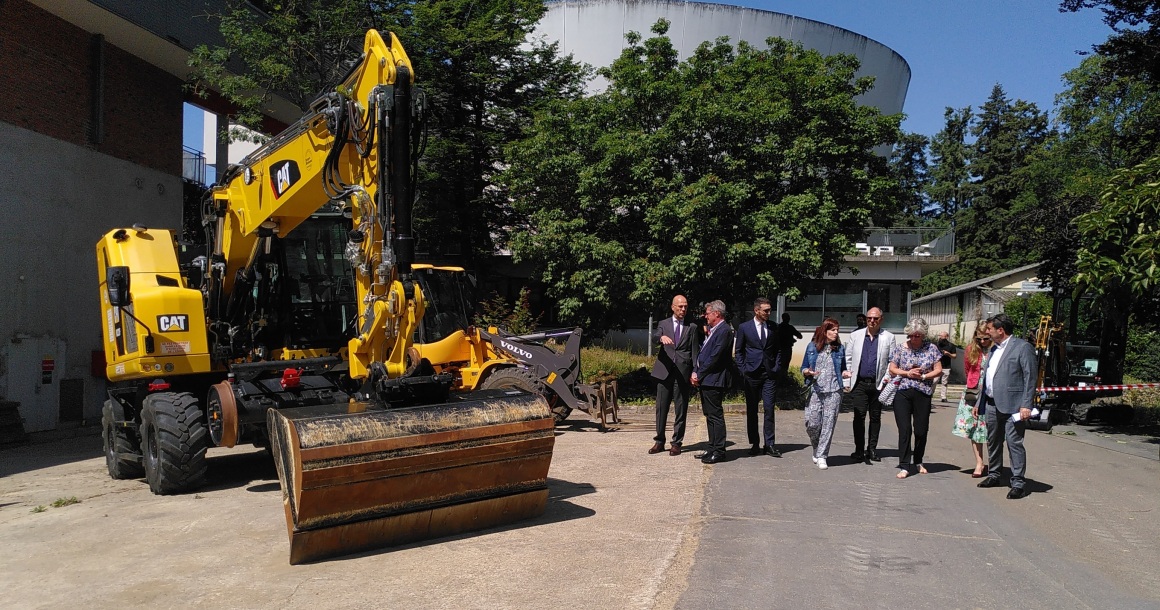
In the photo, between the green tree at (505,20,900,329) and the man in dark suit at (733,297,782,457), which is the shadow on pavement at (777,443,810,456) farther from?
the green tree at (505,20,900,329)

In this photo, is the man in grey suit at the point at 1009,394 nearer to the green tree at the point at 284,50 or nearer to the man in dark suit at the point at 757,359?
the man in dark suit at the point at 757,359

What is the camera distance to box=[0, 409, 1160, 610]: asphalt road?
5.02 m

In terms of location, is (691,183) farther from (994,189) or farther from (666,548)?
(994,189)

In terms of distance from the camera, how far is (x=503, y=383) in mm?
11867

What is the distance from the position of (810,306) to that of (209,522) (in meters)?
26.5

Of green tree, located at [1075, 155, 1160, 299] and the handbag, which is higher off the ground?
green tree, located at [1075, 155, 1160, 299]

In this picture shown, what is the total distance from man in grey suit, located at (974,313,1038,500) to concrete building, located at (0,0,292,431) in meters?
16.5

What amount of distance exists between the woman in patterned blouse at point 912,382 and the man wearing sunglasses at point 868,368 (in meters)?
0.41

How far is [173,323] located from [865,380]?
8136 mm

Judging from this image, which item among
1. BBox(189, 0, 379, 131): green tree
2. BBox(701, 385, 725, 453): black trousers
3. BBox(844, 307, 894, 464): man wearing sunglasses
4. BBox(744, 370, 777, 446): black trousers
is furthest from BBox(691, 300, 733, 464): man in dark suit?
BBox(189, 0, 379, 131): green tree

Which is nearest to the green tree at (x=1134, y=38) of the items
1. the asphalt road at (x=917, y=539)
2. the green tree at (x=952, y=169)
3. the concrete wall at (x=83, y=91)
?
the asphalt road at (x=917, y=539)

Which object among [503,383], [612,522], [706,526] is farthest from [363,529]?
[503,383]

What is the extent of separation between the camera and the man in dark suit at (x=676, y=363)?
9.57m

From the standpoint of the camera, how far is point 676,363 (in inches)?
377
